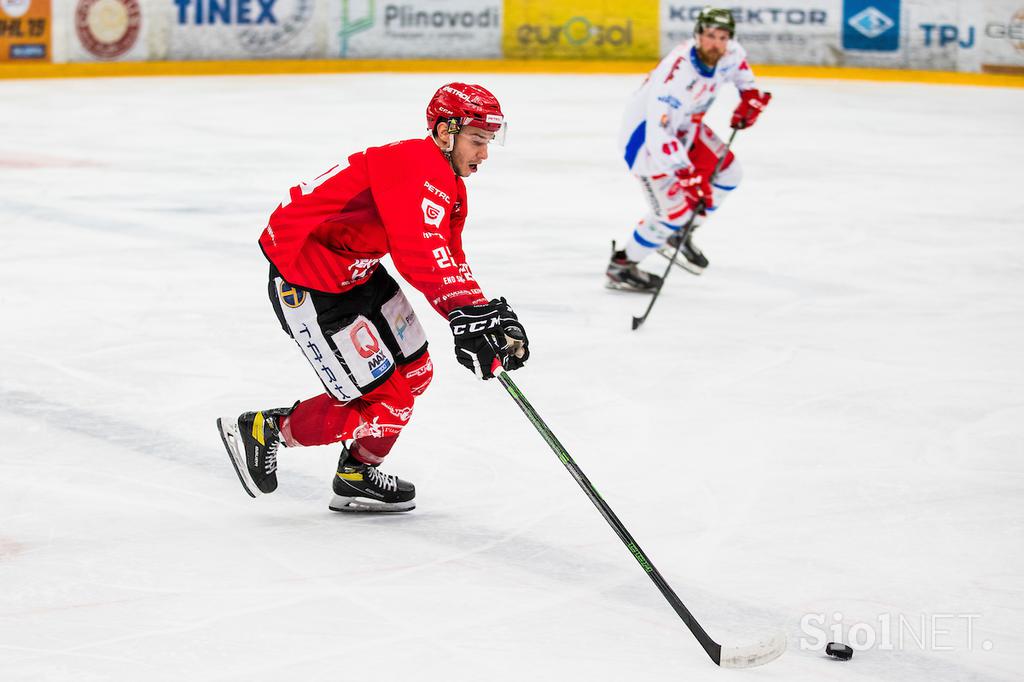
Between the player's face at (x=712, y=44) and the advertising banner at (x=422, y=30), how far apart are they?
26.1 feet

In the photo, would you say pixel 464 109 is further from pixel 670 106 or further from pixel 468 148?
pixel 670 106

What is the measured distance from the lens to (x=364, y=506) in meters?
3.27

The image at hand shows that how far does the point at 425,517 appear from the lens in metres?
3.26

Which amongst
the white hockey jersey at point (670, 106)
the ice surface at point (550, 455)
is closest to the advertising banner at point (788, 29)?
the ice surface at point (550, 455)

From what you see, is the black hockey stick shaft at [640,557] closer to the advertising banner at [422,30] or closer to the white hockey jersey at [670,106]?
the white hockey jersey at [670,106]

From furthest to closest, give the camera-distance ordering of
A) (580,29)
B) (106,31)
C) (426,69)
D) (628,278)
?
(580,29) → (426,69) → (106,31) → (628,278)

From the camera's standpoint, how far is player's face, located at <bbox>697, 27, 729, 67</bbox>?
214 inches

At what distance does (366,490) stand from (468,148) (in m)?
0.88

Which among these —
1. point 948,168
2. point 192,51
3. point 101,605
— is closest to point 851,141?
point 948,168

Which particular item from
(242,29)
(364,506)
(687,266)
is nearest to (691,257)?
(687,266)

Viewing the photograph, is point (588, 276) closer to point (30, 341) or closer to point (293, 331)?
point (30, 341)

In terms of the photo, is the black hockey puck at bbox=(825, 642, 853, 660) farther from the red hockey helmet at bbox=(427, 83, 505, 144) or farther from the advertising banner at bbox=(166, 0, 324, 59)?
the advertising banner at bbox=(166, 0, 324, 59)

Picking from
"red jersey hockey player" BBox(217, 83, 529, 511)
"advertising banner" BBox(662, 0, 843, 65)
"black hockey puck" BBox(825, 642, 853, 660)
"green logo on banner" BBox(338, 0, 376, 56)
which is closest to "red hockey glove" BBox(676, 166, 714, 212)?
"red jersey hockey player" BBox(217, 83, 529, 511)

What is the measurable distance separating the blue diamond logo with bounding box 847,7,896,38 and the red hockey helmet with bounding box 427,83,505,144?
10621 mm
